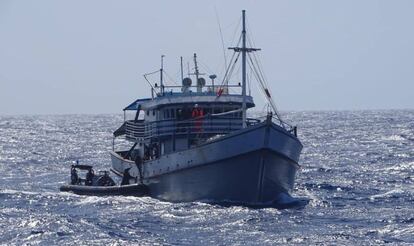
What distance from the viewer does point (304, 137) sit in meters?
112

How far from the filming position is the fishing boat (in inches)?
1591

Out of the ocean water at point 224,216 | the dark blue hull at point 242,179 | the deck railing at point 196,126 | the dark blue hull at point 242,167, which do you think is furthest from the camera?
the deck railing at point 196,126

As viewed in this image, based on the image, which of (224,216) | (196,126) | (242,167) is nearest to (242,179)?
(242,167)

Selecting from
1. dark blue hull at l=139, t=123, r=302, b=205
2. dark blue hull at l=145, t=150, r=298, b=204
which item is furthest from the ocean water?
dark blue hull at l=139, t=123, r=302, b=205

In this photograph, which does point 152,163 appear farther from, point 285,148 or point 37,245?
point 37,245

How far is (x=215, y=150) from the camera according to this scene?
40656 mm

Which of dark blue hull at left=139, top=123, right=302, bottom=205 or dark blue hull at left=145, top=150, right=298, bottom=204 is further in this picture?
dark blue hull at left=145, top=150, right=298, bottom=204

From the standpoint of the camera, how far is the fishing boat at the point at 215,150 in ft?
133

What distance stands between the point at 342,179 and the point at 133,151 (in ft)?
36.7

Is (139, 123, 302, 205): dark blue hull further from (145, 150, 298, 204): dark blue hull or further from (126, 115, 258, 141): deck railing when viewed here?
(126, 115, 258, 141): deck railing

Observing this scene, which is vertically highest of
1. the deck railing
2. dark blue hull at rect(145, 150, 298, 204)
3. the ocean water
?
the deck railing

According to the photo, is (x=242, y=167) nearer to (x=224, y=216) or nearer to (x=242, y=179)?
(x=242, y=179)

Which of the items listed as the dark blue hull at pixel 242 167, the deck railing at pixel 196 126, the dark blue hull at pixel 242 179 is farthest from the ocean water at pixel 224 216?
the deck railing at pixel 196 126

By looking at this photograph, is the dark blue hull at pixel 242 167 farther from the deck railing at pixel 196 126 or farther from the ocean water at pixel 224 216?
the deck railing at pixel 196 126
